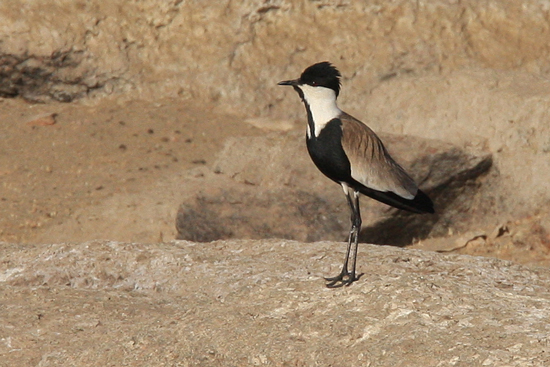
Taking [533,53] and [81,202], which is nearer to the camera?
[81,202]

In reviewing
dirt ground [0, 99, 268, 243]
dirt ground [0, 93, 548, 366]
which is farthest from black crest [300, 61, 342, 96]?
dirt ground [0, 99, 268, 243]

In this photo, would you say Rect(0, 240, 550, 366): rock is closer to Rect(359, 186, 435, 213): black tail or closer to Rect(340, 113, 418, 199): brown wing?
Rect(359, 186, 435, 213): black tail

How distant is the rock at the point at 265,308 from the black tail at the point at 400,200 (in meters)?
0.35

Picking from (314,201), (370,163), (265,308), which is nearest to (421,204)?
(370,163)

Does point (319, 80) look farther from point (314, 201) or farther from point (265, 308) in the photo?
point (314, 201)

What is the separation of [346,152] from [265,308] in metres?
1.17

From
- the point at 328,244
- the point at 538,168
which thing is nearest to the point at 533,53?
the point at 538,168

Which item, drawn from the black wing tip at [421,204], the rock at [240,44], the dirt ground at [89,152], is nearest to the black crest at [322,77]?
the black wing tip at [421,204]

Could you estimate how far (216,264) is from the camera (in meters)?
6.34

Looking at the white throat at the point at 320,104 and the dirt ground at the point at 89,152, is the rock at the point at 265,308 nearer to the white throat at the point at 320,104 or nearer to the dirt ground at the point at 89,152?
the white throat at the point at 320,104

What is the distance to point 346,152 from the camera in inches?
231

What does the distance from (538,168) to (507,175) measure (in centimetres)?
30

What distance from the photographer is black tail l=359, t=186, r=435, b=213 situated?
19.8 feet

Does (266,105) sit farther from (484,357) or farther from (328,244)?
(484,357)
